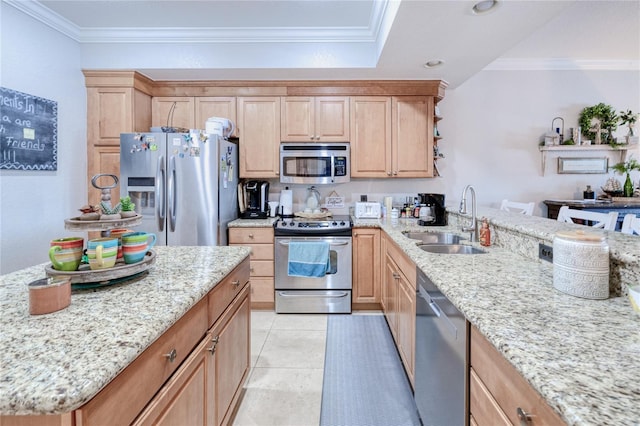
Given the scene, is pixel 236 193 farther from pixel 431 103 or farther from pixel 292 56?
pixel 431 103

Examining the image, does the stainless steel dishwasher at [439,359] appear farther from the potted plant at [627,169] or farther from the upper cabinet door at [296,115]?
the potted plant at [627,169]

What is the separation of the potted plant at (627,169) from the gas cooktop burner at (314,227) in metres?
3.41

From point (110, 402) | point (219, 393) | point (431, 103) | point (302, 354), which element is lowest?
point (302, 354)

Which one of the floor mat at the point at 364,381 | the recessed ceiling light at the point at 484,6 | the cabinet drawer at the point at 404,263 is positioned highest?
the recessed ceiling light at the point at 484,6

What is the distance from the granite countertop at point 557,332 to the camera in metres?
0.56

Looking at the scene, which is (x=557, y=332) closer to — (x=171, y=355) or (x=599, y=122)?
(x=171, y=355)

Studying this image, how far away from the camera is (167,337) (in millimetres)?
930

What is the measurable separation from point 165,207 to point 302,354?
175 centimetres

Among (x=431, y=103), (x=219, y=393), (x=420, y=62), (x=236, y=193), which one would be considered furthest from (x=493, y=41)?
(x=219, y=393)

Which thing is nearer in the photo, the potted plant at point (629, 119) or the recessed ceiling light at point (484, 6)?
the recessed ceiling light at point (484, 6)

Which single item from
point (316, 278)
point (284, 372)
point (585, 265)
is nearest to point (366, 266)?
point (316, 278)

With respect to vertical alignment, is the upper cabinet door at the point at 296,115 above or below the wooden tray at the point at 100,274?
above

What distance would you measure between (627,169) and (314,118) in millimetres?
3907

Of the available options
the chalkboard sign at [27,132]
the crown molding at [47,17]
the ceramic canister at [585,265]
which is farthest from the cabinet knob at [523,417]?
the crown molding at [47,17]
